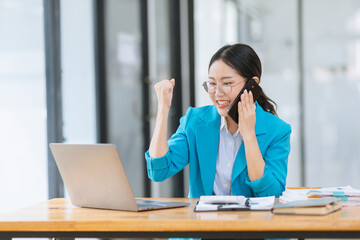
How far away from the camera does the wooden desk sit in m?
1.62

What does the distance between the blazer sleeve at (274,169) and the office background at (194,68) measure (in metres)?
1.44

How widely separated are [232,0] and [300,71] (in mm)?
884

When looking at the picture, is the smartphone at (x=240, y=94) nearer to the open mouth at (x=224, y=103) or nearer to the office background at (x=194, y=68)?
the open mouth at (x=224, y=103)

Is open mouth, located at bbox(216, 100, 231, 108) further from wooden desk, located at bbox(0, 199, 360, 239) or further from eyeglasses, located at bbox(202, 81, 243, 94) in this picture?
wooden desk, located at bbox(0, 199, 360, 239)

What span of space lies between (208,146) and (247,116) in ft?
0.79

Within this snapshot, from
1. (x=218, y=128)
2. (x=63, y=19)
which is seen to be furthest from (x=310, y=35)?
(x=218, y=128)

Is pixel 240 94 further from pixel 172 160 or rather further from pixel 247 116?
pixel 172 160

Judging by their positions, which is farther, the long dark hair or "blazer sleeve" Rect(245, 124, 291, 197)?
the long dark hair

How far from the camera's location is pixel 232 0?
5.05m

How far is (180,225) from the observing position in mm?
1660

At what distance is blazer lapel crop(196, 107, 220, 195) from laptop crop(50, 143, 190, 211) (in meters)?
0.34

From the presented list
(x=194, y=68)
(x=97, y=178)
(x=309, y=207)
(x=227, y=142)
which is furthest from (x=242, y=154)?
(x=194, y=68)

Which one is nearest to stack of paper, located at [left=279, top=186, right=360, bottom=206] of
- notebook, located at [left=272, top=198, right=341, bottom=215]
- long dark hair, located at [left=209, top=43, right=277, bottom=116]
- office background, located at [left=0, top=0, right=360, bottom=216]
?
notebook, located at [left=272, top=198, right=341, bottom=215]

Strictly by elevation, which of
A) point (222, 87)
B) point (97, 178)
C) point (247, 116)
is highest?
point (222, 87)
